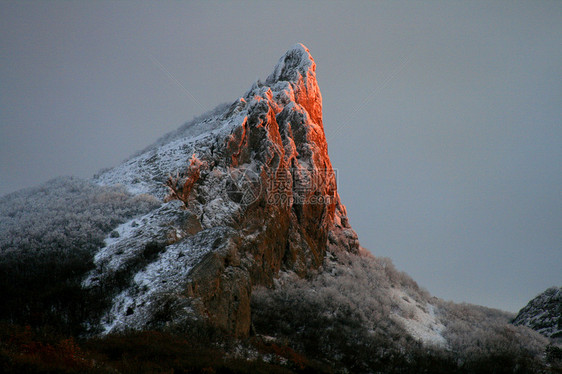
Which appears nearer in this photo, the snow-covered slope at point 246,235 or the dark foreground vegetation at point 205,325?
the dark foreground vegetation at point 205,325

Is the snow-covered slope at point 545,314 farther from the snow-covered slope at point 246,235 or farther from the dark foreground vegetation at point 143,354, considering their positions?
the dark foreground vegetation at point 143,354

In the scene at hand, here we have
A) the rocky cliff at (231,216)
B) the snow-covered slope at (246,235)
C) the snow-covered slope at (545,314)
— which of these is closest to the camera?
the rocky cliff at (231,216)

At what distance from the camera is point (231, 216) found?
1361 inches

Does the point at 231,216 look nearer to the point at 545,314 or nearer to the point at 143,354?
the point at 143,354

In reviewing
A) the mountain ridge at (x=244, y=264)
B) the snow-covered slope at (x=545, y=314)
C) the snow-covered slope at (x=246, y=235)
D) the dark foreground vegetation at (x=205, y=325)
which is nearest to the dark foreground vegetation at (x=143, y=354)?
the dark foreground vegetation at (x=205, y=325)

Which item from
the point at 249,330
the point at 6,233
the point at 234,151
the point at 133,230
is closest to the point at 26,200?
the point at 6,233

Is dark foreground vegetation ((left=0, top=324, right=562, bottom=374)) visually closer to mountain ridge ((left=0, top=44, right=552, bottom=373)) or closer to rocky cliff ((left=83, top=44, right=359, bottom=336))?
mountain ridge ((left=0, top=44, right=552, bottom=373))

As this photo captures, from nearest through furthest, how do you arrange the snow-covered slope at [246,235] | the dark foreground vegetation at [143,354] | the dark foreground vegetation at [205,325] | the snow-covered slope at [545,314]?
the dark foreground vegetation at [143,354] < the dark foreground vegetation at [205,325] < the snow-covered slope at [246,235] < the snow-covered slope at [545,314]

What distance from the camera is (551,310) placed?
4394 cm

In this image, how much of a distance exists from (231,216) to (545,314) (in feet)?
139

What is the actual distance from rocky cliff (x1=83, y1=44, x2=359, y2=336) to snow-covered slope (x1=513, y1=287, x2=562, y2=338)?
24.1 meters

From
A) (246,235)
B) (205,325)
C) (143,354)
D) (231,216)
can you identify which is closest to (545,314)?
(246,235)

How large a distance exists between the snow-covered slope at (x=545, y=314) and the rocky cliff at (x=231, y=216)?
79.1ft

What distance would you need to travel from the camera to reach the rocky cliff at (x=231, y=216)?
65.3 feet
